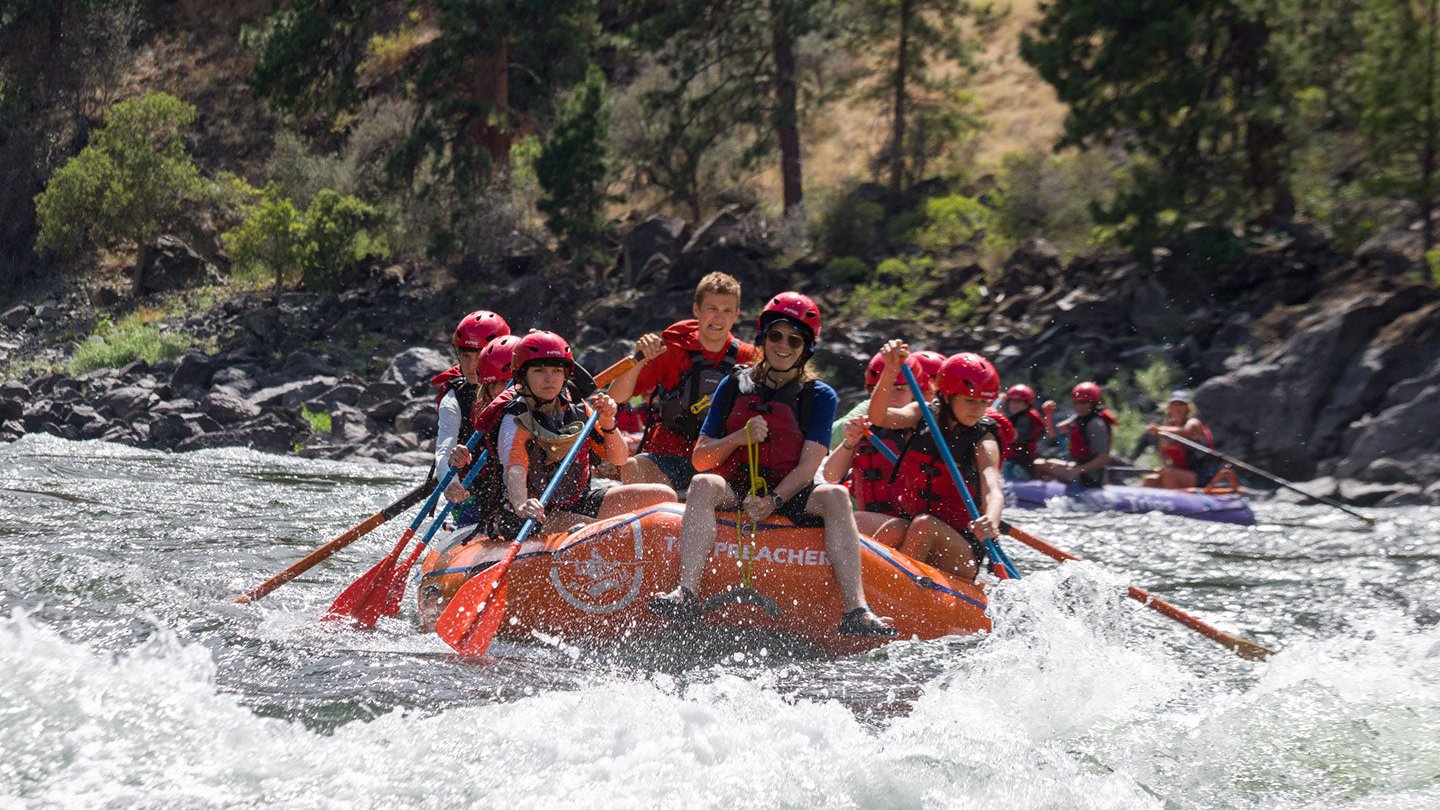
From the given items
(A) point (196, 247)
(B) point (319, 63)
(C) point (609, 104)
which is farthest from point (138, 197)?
(C) point (609, 104)

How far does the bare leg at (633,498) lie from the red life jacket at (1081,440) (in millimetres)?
8530

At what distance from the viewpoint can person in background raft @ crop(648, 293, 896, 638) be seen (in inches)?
243

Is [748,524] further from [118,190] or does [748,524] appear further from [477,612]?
[118,190]

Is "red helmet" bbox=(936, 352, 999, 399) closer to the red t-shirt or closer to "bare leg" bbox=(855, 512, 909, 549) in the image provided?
"bare leg" bbox=(855, 512, 909, 549)

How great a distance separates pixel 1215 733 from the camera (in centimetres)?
528

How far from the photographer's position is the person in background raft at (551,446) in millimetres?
6727

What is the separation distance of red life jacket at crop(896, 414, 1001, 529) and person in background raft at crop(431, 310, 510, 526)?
2275mm

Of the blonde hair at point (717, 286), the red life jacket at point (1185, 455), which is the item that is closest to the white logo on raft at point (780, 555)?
the blonde hair at point (717, 286)

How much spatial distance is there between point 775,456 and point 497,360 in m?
1.68

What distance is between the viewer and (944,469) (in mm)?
7109

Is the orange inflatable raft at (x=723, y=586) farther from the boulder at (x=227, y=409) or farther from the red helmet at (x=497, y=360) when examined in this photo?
the boulder at (x=227, y=409)

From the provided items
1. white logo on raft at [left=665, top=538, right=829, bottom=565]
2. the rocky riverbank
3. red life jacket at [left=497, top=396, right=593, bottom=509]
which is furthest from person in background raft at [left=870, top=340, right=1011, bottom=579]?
the rocky riverbank

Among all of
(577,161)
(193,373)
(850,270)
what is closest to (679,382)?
(193,373)

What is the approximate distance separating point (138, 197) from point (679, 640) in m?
31.6
